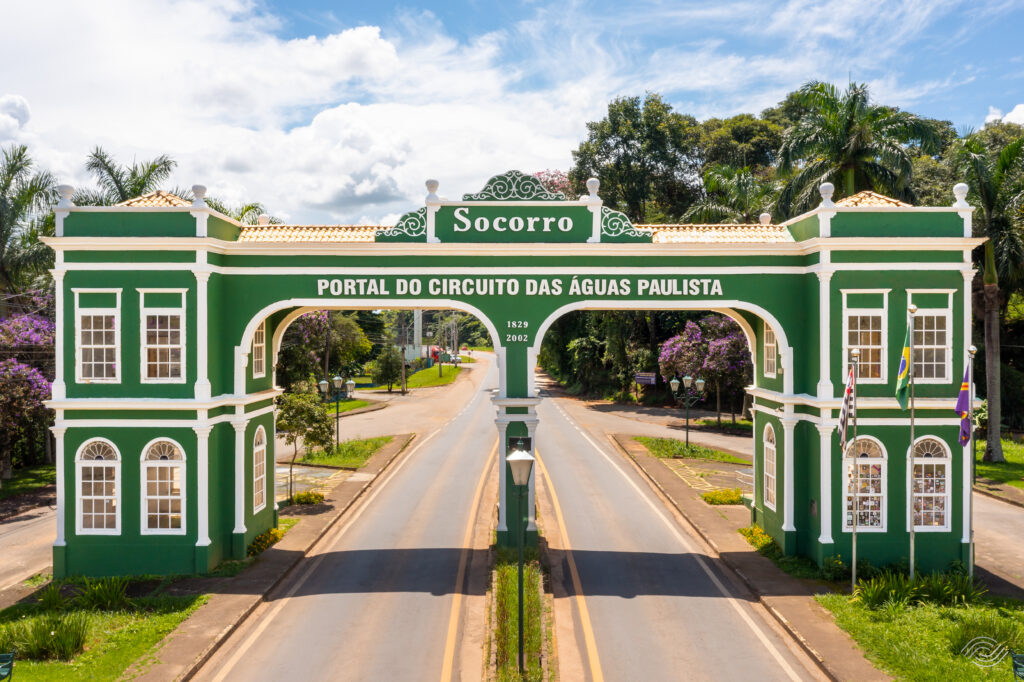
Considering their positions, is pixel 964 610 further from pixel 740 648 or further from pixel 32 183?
pixel 32 183

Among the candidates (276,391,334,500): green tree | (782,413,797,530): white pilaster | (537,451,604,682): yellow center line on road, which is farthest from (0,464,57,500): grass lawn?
(782,413,797,530): white pilaster

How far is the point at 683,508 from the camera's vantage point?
2078cm

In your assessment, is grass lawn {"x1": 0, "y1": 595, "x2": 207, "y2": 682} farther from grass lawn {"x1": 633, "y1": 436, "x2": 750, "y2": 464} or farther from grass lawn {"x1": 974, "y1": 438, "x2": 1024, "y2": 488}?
grass lawn {"x1": 974, "y1": 438, "x2": 1024, "y2": 488}

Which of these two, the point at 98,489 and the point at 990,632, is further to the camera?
the point at 98,489

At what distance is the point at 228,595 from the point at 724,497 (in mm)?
14157

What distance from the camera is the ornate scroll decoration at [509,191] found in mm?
16219

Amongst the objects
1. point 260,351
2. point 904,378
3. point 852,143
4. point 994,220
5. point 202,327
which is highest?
point 852,143

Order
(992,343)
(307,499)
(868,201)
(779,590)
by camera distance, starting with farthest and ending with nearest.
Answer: (992,343), (307,499), (868,201), (779,590)

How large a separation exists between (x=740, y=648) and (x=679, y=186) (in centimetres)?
4406

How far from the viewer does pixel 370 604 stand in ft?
45.3

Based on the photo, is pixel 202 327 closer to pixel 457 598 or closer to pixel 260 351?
pixel 260 351

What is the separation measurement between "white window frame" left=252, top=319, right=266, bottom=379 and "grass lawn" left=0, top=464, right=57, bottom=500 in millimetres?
12599

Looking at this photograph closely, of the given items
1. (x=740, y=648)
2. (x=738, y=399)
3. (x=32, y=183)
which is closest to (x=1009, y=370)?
(x=738, y=399)

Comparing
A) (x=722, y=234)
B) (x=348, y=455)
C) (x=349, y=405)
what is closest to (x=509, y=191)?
(x=722, y=234)
